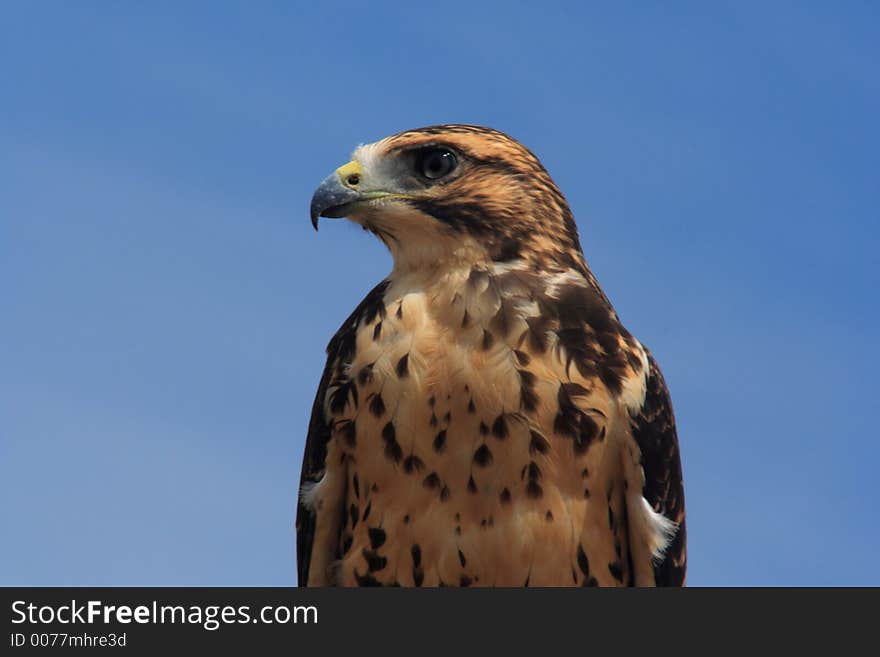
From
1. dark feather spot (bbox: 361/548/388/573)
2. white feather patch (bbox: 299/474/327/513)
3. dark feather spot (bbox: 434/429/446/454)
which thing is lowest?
dark feather spot (bbox: 361/548/388/573)

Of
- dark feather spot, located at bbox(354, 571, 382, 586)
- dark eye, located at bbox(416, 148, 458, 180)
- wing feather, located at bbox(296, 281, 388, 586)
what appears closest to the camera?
dark feather spot, located at bbox(354, 571, 382, 586)

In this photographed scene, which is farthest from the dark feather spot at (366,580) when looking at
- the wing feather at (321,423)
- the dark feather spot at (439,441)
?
the dark feather spot at (439,441)

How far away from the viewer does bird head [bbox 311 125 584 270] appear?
700 cm

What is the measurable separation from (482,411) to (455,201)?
1.34m

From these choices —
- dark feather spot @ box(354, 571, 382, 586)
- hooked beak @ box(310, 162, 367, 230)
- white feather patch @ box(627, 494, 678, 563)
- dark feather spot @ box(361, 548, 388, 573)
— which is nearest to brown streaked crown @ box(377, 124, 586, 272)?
hooked beak @ box(310, 162, 367, 230)

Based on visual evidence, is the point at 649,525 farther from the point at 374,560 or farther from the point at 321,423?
the point at 321,423

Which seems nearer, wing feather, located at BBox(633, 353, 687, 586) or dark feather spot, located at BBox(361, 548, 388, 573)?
dark feather spot, located at BBox(361, 548, 388, 573)

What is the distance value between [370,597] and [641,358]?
2.01 meters

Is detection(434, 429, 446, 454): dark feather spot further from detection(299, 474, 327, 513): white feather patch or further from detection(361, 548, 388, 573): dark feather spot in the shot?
detection(299, 474, 327, 513): white feather patch

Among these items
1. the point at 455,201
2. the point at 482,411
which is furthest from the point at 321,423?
the point at 455,201

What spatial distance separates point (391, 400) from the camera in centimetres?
658

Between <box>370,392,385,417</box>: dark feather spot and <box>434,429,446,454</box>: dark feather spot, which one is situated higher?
<box>370,392,385,417</box>: dark feather spot

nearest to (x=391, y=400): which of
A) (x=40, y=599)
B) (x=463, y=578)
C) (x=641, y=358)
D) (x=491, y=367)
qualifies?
(x=491, y=367)

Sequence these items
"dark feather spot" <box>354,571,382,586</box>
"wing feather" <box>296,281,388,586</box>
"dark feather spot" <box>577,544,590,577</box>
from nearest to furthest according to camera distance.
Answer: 1. "dark feather spot" <box>577,544,590,577</box>
2. "dark feather spot" <box>354,571,382,586</box>
3. "wing feather" <box>296,281,388,586</box>
